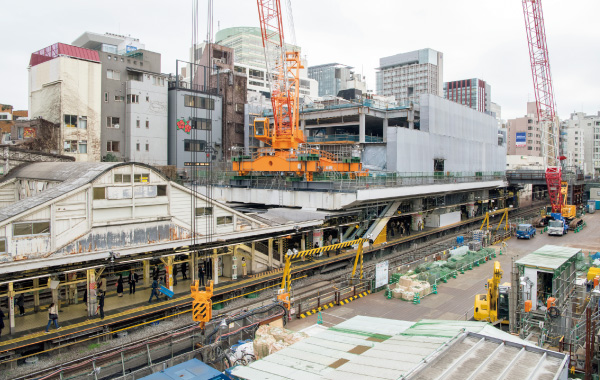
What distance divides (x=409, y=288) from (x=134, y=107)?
35.1 metres

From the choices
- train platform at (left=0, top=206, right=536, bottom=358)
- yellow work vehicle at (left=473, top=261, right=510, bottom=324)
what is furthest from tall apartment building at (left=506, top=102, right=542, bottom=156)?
yellow work vehicle at (left=473, top=261, right=510, bottom=324)

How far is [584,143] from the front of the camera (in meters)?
128

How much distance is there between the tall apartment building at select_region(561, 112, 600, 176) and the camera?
12500cm

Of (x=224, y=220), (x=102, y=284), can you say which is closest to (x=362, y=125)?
(x=224, y=220)

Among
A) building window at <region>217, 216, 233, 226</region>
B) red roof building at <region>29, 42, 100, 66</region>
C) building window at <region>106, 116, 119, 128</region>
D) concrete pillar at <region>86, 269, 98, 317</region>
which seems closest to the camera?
concrete pillar at <region>86, 269, 98, 317</region>

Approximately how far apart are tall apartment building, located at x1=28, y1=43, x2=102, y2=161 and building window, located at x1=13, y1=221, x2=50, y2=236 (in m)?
28.2

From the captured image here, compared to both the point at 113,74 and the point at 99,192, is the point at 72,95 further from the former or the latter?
the point at 99,192

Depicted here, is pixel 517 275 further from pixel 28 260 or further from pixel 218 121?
pixel 218 121

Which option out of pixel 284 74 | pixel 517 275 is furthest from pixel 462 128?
pixel 517 275

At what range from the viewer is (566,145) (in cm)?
12625

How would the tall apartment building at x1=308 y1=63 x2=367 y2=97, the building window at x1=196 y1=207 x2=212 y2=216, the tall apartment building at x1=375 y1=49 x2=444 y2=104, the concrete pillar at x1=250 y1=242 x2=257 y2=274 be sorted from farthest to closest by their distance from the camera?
the tall apartment building at x1=308 y1=63 x2=367 y2=97 → the tall apartment building at x1=375 y1=49 x2=444 y2=104 → the concrete pillar at x1=250 y1=242 x2=257 y2=274 → the building window at x1=196 y1=207 x2=212 y2=216

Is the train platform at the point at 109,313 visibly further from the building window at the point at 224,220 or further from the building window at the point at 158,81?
the building window at the point at 158,81

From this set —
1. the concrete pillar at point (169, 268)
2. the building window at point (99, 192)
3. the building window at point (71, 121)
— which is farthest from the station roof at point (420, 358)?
the building window at point (71, 121)

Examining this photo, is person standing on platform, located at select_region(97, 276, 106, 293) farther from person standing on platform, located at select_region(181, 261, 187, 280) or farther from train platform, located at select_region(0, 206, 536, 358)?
person standing on platform, located at select_region(181, 261, 187, 280)
